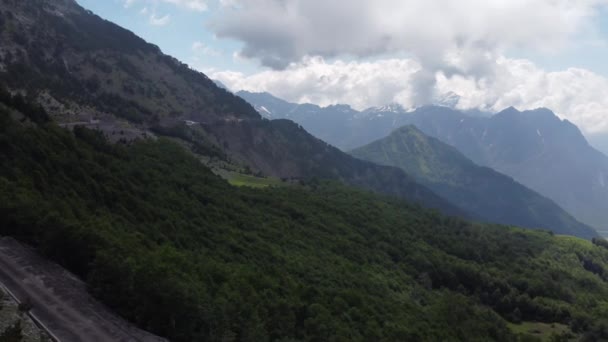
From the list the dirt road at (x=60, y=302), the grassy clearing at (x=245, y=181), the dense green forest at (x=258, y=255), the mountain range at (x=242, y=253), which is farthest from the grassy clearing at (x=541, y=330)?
the dirt road at (x=60, y=302)

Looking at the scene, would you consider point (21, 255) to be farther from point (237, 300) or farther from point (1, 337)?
point (237, 300)

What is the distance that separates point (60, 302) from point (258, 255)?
170ft

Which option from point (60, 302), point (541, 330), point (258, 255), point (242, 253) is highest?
point (60, 302)

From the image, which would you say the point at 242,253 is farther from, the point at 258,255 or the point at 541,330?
the point at 541,330

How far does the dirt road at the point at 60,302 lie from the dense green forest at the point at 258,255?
116 cm

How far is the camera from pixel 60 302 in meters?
30.5

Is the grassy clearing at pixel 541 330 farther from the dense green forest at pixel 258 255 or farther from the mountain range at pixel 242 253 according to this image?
the dense green forest at pixel 258 255

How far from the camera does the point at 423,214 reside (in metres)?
197

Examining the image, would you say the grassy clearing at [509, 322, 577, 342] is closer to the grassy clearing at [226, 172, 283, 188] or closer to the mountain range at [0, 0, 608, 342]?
the mountain range at [0, 0, 608, 342]

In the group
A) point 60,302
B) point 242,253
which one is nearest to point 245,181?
point 242,253

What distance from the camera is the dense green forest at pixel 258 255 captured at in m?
35.7

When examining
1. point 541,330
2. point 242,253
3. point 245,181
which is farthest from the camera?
point 245,181

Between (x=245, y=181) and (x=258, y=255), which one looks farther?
(x=245, y=181)

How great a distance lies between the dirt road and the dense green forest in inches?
45.6
